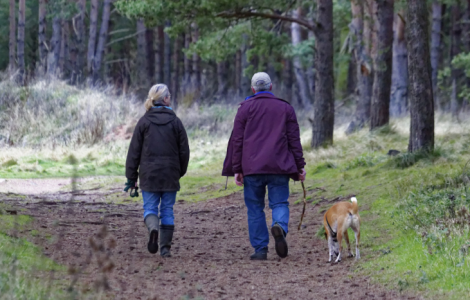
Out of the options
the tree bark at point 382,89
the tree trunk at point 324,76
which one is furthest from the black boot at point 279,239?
the tree bark at point 382,89

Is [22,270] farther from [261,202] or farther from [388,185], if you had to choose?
[388,185]

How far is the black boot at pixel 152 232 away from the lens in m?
7.34

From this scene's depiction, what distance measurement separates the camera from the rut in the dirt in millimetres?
5578

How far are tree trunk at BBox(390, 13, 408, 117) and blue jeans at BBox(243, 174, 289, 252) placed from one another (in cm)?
1657

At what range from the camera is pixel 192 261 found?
727 centimetres

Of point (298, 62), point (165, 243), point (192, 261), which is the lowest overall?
point (192, 261)

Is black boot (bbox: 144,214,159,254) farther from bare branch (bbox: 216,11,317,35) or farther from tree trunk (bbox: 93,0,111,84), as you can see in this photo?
tree trunk (bbox: 93,0,111,84)

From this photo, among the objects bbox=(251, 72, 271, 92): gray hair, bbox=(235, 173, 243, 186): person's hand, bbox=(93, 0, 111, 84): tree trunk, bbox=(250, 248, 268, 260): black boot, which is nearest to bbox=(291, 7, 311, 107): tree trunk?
bbox=(93, 0, 111, 84): tree trunk

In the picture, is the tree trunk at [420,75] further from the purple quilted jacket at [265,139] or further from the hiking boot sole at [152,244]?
the hiking boot sole at [152,244]

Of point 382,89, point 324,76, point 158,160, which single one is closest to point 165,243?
point 158,160

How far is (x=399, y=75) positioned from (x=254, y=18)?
826 centimetres

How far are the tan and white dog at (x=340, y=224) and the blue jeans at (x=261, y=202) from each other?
50cm

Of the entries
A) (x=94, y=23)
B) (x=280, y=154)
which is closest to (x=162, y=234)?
(x=280, y=154)

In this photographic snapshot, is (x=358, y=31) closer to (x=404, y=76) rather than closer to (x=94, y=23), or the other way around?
(x=404, y=76)
